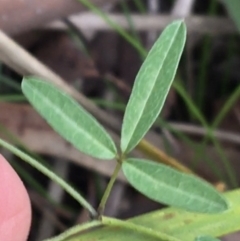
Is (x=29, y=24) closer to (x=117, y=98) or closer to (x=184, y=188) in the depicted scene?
(x=117, y=98)

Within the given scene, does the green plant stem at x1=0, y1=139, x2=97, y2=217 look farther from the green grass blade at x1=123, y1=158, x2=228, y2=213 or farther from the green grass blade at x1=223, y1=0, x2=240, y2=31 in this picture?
the green grass blade at x1=223, y1=0, x2=240, y2=31

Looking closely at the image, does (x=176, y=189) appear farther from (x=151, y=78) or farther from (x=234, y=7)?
(x=234, y=7)

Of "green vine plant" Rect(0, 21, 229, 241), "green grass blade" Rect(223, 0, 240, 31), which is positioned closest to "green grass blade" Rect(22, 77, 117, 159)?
"green vine plant" Rect(0, 21, 229, 241)

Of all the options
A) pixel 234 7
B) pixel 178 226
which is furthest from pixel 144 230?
pixel 234 7

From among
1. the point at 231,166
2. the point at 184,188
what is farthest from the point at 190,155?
the point at 184,188

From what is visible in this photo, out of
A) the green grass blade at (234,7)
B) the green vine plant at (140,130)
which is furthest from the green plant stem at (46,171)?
the green grass blade at (234,7)
